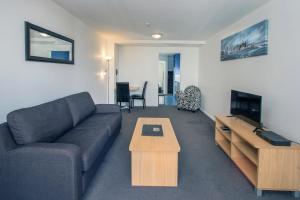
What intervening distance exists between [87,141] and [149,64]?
6070 mm

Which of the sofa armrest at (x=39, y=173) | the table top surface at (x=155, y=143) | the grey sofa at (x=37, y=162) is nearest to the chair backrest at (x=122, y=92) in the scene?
the table top surface at (x=155, y=143)

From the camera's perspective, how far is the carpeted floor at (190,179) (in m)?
2.34

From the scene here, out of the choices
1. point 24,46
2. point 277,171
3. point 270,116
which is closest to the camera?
point 277,171

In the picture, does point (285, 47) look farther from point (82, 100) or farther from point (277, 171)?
point (82, 100)

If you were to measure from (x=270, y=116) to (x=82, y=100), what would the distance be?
2.99 meters

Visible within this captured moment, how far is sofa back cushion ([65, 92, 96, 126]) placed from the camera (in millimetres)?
3477

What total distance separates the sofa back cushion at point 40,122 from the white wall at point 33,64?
0.34 meters

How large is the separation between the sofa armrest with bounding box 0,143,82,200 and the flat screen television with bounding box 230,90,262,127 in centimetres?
234

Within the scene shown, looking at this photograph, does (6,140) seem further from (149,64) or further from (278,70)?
(149,64)

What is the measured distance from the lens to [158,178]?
256 cm

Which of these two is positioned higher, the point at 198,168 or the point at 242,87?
the point at 242,87

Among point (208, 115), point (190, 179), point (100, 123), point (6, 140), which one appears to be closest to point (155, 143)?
point (190, 179)

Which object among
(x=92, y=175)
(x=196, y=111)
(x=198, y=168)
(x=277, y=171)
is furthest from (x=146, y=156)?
(x=196, y=111)

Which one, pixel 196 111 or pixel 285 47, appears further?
pixel 196 111
